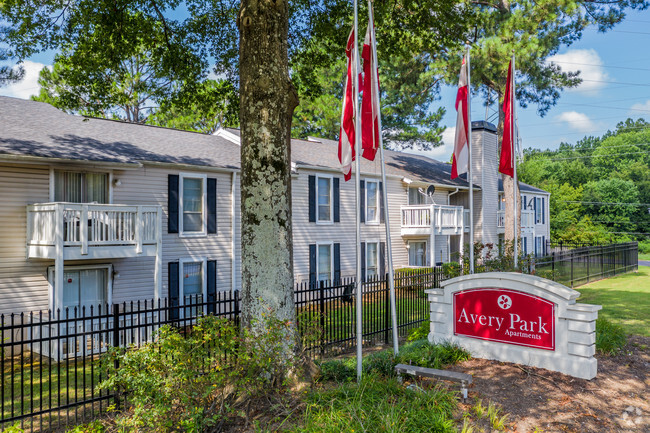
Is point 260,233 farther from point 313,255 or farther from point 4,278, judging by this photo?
point 313,255

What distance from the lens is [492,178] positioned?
29188mm

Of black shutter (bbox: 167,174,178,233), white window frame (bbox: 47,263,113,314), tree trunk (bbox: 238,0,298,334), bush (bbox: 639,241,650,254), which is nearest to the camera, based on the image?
tree trunk (bbox: 238,0,298,334)

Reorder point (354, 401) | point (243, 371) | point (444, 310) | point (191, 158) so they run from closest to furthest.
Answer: point (354, 401) < point (243, 371) < point (444, 310) < point (191, 158)

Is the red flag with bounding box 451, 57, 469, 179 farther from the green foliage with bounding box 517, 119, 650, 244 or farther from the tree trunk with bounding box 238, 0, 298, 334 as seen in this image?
the green foliage with bounding box 517, 119, 650, 244

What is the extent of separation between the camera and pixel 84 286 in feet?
43.8

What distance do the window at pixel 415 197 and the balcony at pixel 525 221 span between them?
732cm

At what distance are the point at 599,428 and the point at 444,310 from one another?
337 cm

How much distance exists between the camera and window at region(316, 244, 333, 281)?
19.9 meters

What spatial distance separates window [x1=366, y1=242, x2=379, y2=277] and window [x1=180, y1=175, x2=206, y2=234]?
8492 millimetres

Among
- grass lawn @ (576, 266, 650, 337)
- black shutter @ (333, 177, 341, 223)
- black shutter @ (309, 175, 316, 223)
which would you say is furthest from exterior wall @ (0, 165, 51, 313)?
grass lawn @ (576, 266, 650, 337)

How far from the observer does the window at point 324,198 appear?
20.0 m

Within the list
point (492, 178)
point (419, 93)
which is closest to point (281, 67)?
point (419, 93)

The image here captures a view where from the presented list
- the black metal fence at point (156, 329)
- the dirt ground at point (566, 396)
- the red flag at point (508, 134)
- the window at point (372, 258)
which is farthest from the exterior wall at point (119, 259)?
the dirt ground at point (566, 396)

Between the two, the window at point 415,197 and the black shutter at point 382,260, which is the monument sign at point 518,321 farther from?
the window at point 415,197
